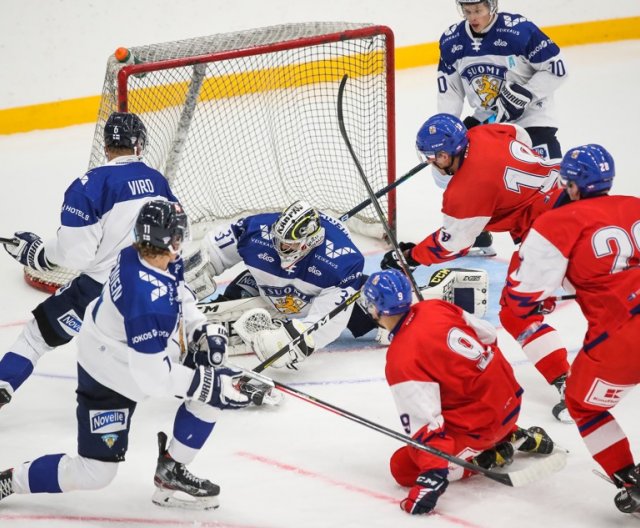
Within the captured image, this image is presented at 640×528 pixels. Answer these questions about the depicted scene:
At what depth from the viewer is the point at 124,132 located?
406 centimetres

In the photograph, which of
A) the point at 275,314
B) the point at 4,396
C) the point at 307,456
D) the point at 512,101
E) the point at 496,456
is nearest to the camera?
the point at 496,456

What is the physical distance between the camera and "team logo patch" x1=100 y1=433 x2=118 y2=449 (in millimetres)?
3342

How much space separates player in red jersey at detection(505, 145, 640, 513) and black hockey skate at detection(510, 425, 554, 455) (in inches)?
15.2

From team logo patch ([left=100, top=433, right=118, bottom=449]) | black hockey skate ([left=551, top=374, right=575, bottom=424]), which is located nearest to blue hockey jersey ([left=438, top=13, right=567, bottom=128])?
black hockey skate ([left=551, top=374, right=575, bottom=424])

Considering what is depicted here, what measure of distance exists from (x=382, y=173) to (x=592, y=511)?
2.91 meters

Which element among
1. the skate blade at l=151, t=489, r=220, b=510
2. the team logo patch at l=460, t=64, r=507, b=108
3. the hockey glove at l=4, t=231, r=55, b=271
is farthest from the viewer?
Result: the team logo patch at l=460, t=64, r=507, b=108

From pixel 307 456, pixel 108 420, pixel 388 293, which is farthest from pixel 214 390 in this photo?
pixel 307 456

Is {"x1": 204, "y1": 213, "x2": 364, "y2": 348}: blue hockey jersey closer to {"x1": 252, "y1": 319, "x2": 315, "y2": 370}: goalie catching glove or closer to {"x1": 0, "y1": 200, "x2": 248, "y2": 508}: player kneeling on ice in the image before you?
{"x1": 252, "y1": 319, "x2": 315, "y2": 370}: goalie catching glove

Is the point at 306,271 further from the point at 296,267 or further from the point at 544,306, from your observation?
the point at 544,306

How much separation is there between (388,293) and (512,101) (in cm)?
207

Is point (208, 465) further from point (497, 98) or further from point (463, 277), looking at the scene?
point (497, 98)

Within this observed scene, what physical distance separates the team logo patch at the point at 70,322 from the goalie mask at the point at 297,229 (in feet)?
2.78

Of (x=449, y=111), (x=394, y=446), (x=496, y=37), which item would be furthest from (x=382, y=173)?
(x=394, y=446)

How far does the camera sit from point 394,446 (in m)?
4.05
